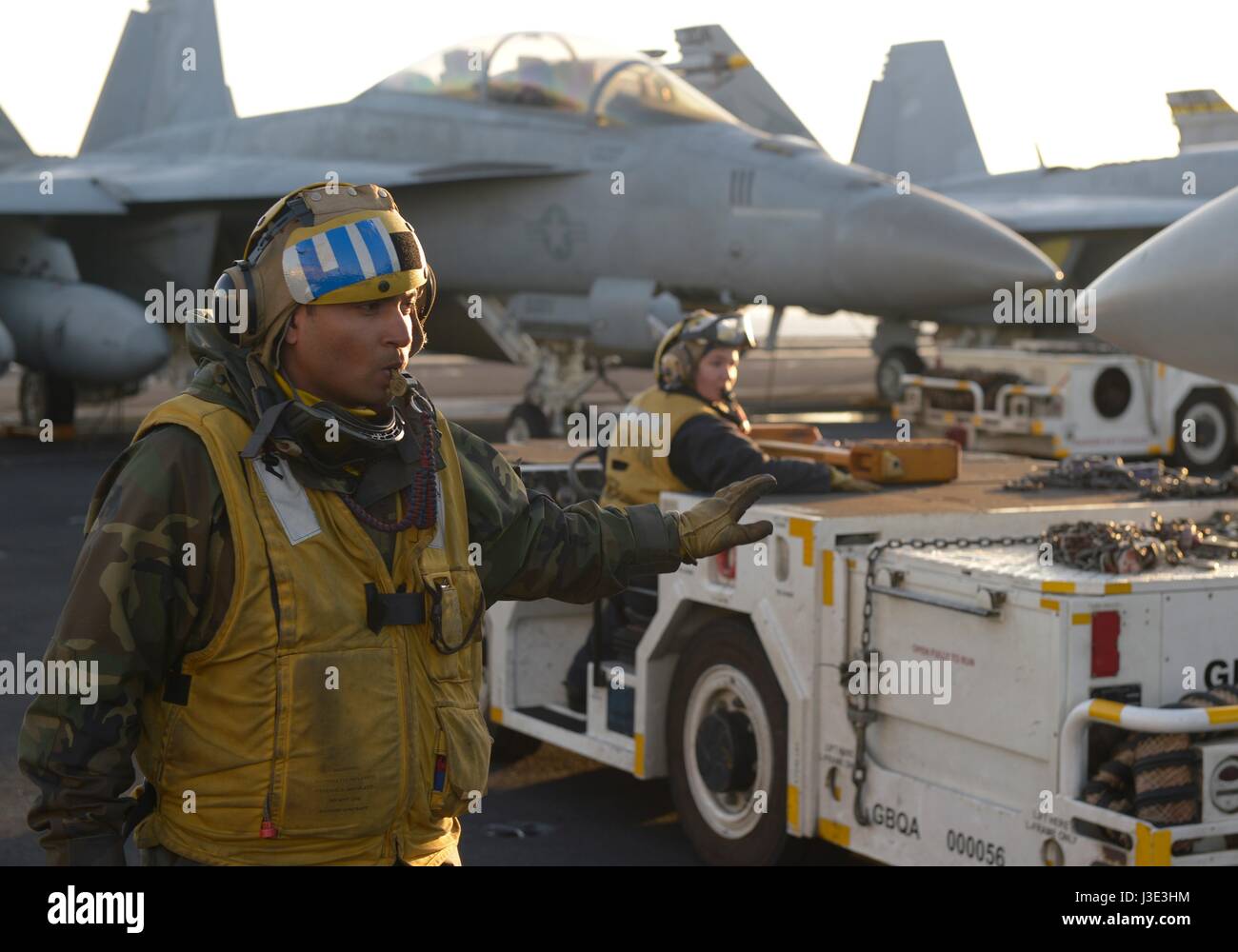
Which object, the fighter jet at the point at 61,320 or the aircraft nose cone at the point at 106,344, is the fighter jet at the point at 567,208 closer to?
the fighter jet at the point at 61,320

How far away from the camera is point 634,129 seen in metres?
15.2

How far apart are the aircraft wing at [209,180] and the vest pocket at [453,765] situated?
12.8m

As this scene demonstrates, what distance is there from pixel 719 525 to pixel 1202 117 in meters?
29.7

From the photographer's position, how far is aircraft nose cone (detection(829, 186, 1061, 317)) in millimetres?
13523

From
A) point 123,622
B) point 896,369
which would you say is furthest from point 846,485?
point 896,369

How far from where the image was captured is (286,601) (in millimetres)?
2707

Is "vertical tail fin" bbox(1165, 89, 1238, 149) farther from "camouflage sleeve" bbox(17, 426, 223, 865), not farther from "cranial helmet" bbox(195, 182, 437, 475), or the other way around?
"camouflage sleeve" bbox(17, 426, 223, 865)

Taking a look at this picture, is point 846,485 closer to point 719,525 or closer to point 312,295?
point 719,525

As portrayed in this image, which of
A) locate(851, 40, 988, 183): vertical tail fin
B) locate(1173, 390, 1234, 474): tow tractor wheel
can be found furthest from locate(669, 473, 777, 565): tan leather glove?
locate(851, 40, 988, 183): vertical tail fin

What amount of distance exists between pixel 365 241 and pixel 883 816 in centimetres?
284

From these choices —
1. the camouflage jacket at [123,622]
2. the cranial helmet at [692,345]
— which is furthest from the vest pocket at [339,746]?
the cranial helmet at [692,345]
